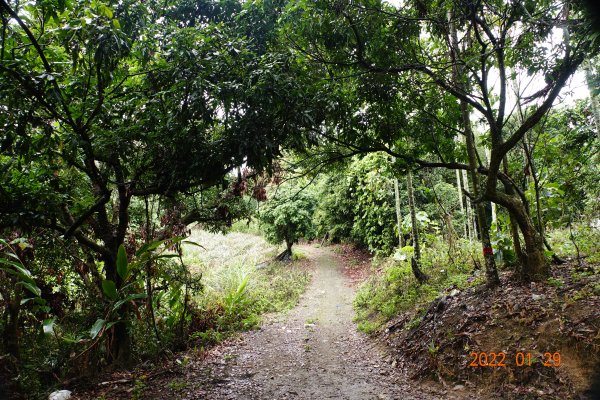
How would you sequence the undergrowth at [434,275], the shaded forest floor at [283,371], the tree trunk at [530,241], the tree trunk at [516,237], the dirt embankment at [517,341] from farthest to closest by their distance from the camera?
the undergrowth at [434,275]
the tree trunk at [516,237]
the tree trunk at [530,241]
the shaded forest floor at [283,371]
the dirt embankment at [517,341]

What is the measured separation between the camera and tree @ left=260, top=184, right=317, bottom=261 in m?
15.7

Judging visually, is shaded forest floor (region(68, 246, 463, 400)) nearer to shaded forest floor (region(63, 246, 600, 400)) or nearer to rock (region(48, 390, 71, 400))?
shaded forest floor (region(63, 246, 600, 400))

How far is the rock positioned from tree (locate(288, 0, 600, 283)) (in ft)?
16.5

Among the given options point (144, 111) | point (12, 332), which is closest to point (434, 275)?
point (144, 111)

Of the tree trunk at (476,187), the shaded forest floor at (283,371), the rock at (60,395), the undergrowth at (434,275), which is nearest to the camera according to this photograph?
the rock at (60,395)

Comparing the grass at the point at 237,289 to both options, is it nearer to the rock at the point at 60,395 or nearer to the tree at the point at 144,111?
the tree at the point at 144,111

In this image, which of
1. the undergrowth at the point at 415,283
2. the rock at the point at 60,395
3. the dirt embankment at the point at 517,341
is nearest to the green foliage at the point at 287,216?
the undergrowth at the point at 415,283

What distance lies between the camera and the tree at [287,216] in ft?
51.6

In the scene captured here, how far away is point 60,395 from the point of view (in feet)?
14.1

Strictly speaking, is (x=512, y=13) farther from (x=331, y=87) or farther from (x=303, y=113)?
(x=303, y=113)

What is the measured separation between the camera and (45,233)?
5.27 m

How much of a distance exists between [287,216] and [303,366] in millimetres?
9935
